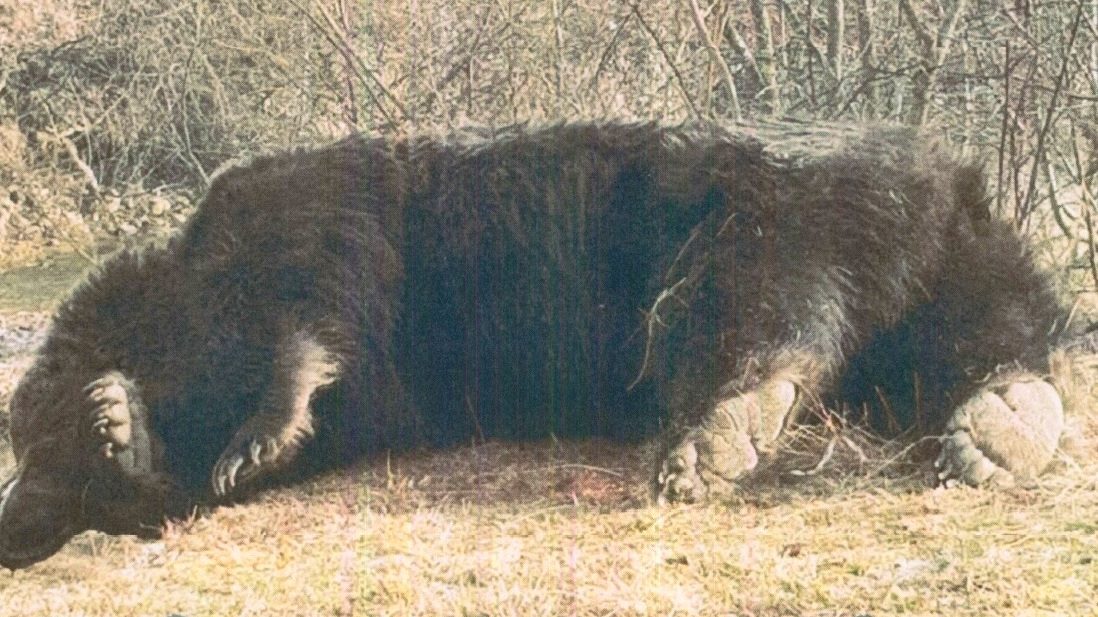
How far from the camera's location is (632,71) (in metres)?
7.89

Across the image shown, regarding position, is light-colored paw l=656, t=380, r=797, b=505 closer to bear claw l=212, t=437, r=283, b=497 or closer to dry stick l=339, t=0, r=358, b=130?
bear claw l=212, t=437, r=283, b=497

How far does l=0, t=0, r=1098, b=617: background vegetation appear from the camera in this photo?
3.45 meters

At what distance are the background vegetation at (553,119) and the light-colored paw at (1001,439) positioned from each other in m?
0.08

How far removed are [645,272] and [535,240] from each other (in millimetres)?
455

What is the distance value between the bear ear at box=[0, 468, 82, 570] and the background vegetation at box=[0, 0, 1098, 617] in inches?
2.8

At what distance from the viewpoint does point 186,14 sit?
987 cm

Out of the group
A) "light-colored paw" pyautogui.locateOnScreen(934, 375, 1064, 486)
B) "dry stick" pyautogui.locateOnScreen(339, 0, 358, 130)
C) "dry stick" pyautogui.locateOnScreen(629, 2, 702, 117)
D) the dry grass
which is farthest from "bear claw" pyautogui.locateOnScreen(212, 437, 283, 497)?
"dry stick" pyautogui.locateOnScreen(339, 0, 358, 130)

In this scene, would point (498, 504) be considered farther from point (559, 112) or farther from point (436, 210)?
point (559, 112)

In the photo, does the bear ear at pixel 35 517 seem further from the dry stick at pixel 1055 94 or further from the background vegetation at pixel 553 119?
the dry stick at pixel 1055 94

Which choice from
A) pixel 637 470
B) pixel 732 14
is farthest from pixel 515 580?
pixel 732 14

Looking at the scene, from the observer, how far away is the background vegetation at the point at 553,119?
3.45 m

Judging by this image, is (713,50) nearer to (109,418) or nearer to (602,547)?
(109,418)

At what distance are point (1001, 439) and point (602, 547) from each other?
1240 millimetres

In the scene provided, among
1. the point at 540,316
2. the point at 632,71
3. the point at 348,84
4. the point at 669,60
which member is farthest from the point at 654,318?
the point at 348,84
